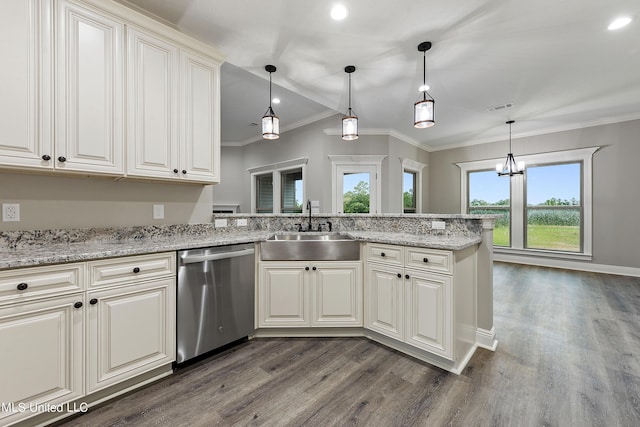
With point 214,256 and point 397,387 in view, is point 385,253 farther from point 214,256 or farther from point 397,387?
point 214,256

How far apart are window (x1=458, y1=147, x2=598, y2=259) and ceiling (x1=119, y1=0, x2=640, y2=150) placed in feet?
3.28

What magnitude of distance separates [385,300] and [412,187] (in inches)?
192

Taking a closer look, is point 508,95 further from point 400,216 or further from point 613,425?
point 613,425

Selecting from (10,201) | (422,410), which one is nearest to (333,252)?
(422,410)

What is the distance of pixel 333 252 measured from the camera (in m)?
2.35

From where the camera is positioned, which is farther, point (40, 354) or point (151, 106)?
point (151, 106)

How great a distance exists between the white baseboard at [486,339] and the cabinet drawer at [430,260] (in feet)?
2.94

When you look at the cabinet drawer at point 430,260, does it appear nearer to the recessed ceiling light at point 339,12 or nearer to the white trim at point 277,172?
the recessed ceiling light at point 339,12

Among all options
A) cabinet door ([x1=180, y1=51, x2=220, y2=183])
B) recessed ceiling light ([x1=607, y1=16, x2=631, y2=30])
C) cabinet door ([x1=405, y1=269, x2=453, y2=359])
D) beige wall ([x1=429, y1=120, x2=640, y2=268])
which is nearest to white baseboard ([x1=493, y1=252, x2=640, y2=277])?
beige wall ([x1=429, y1=120, x2=640, y2=268])

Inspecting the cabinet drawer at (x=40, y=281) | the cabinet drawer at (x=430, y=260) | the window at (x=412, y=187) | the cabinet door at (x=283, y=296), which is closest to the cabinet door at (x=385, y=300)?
the cabinet drawer at (x=430, y=260)

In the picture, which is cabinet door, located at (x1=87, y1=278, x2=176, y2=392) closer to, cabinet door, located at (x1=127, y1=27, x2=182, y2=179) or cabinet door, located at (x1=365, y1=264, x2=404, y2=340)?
cabinet door, located at (x1=127, y1=27, x2=182, y2=179)

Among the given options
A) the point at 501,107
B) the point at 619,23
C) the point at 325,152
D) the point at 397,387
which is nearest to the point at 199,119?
the point at 397,387

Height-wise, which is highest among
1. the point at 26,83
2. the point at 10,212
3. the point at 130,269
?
the point at 26,83

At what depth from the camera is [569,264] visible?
5.19 meters
